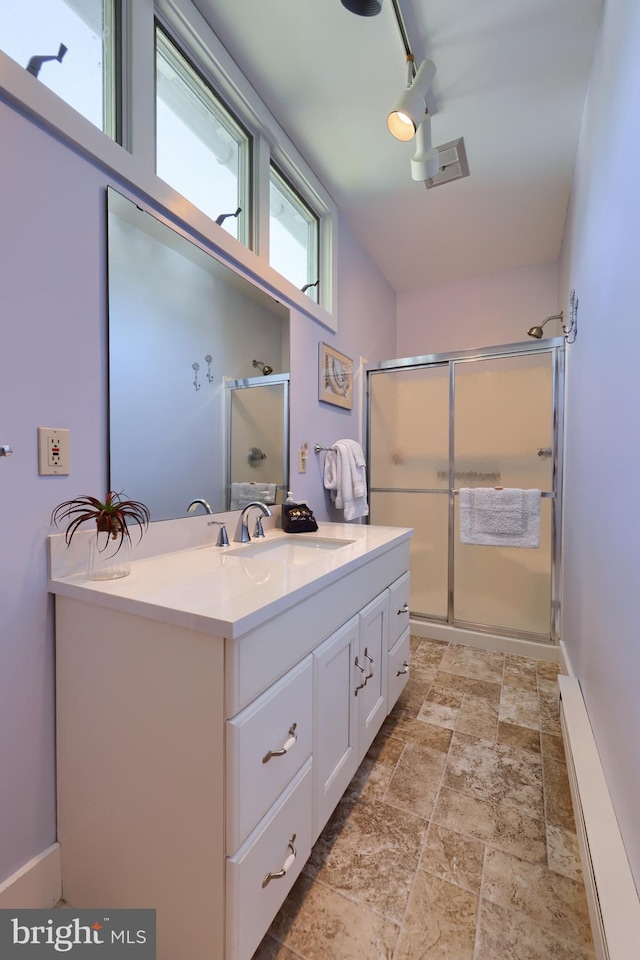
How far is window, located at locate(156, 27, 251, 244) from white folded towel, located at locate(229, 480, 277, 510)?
3.40 ft

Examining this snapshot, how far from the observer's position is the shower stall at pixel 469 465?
2361 millimetres

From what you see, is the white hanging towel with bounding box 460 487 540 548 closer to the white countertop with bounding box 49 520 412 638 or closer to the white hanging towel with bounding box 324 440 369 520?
the white hanging towel with bounding box 324 440 369 520

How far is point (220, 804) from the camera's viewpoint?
73cm

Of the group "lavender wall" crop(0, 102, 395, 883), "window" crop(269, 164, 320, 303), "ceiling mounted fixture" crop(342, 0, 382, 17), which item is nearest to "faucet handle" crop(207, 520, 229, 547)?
"lavender wall" crop(0, 102, 395, 883)

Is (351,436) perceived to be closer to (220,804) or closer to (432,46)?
(432,46)

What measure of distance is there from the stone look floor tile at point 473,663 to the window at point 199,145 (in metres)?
2.39

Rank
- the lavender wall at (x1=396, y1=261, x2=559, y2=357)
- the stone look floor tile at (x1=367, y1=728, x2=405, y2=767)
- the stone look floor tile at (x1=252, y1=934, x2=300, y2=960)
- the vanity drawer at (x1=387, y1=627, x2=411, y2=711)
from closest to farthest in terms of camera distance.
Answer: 1. the stone look floor tile at (x1=252, y1=934, x2=300, y2=960)
2. the stone look floor tile at (x1=367, y1=728, x2=405, y2=767)
3. the vanity drawer at (x1=387, y1=627, x2=411, y2=711)
4. the lavender wall at (x1=396, y1=261, x2=559, y2=357)

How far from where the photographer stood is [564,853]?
1.12 metres

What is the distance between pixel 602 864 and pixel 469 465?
2.00m

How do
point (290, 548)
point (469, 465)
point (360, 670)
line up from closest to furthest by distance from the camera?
1. point (360, 670)
2. point (290, 548)
3. point (469, 465)

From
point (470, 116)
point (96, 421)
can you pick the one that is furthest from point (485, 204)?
point (96, 421)

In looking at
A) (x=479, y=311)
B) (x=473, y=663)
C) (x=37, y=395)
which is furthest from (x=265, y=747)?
(x=479, y=311)

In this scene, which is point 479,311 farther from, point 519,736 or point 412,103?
point 519,736

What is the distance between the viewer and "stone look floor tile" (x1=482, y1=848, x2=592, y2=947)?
0.94m
